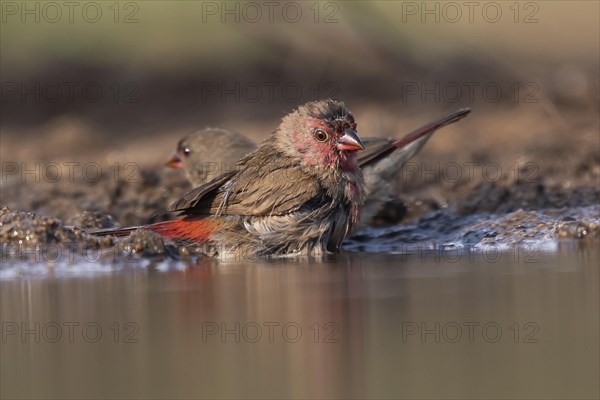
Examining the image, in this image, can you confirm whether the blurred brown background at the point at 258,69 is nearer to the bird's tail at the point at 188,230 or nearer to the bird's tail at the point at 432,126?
the bird's tail at the point at 432,126

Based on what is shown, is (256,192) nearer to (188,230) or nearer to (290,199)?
Result: (290,199)

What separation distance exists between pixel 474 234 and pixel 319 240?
1.18 m

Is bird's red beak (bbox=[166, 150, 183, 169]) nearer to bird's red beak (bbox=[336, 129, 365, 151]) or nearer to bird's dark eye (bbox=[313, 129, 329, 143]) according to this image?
bird's dark eye (bbox=[313, 129, 329, 143])

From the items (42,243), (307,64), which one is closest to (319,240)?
(42,243)

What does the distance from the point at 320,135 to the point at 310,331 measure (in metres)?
3.05

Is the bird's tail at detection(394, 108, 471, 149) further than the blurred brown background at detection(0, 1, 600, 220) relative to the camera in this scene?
No

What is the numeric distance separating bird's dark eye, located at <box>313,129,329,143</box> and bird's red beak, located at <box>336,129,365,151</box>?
96 mm

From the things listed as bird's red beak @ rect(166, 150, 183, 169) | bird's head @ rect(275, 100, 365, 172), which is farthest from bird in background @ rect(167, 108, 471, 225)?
bird's head @ rect(275, 100, 365, 172)

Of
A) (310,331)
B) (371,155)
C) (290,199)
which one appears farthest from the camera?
(371,155)

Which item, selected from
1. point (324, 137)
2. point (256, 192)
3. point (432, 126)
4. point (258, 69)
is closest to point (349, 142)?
point (324, 137)

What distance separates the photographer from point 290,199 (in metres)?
8.38

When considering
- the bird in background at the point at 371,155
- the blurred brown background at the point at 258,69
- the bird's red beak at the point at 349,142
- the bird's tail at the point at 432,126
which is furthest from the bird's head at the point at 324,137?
the blurred brown background at the point at 258,69

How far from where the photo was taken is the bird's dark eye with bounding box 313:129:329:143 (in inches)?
339

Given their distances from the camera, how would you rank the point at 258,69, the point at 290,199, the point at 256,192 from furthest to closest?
the point at 258,69 < the point at 256,192 < the point at 290,199
